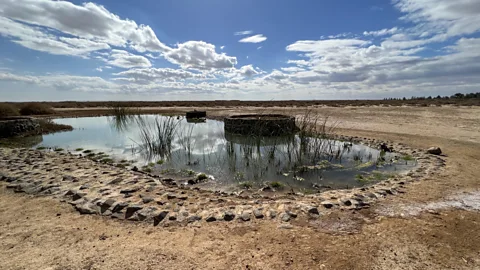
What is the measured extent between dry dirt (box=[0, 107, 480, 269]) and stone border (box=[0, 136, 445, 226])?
225mm

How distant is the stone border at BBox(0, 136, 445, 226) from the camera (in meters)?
4.02

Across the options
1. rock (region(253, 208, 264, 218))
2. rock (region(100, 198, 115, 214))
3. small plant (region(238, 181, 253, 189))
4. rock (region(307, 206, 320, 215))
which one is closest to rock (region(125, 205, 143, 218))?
rock (region(100, 198, 115, 214))

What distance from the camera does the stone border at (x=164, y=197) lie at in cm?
402

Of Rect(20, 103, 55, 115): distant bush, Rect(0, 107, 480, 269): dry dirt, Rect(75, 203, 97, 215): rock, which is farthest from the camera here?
Rect(20, 103, 55, 115): distant bush

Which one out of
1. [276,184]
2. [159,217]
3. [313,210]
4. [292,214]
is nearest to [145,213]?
[159,217]

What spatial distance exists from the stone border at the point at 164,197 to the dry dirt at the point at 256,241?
0.74 feet

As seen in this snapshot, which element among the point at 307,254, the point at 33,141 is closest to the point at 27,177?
the point at 307,254

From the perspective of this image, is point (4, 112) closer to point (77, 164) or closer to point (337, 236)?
point (77, 164)

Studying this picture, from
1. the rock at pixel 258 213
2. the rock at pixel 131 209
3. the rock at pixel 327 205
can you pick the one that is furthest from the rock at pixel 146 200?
the rock at pixel 327 205

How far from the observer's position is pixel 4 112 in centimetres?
1898

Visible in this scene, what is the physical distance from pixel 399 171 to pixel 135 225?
21.8 ft

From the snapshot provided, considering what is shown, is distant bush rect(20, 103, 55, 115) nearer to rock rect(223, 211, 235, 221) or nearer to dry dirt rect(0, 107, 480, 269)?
dry dirt rect(0, 107, 480, 269)

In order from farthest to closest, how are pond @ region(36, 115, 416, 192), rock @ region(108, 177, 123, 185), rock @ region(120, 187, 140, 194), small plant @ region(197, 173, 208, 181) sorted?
small plant @ region(197, 173, 208, 181) < pond @ region(36, 115, 416, 192) < rock @ region(108, 177, 123, 185) < rock @ region(120, 187, 140, 194)

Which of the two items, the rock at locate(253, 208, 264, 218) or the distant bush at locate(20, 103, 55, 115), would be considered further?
the distant bush at locate(20, 103, 55, 115)
